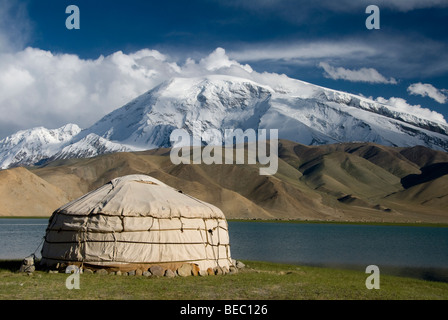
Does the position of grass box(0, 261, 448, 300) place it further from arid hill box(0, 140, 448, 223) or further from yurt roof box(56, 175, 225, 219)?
arid hill box(0, 140, 448, 223)

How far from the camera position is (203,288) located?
534 inches

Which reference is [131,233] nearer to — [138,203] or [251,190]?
[138,203]

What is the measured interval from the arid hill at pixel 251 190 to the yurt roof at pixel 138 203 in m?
67.9

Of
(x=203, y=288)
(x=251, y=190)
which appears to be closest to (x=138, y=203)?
(x=203, y=288)

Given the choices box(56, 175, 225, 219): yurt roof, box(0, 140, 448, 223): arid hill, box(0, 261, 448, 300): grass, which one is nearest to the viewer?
box(0, 261, 448, 300): grass

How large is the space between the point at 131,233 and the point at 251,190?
108663 millimetres

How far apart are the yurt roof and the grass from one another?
2.17m

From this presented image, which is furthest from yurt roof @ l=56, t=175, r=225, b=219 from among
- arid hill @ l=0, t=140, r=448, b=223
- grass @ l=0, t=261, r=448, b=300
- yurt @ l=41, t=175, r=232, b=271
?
arid hill @ l=0, t=140, r=448, b=223

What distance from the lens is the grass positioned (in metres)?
12.1

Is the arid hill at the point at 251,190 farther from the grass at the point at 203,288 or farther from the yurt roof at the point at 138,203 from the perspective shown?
the grass at the point at 203,288

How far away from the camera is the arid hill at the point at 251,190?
89.1 meters
